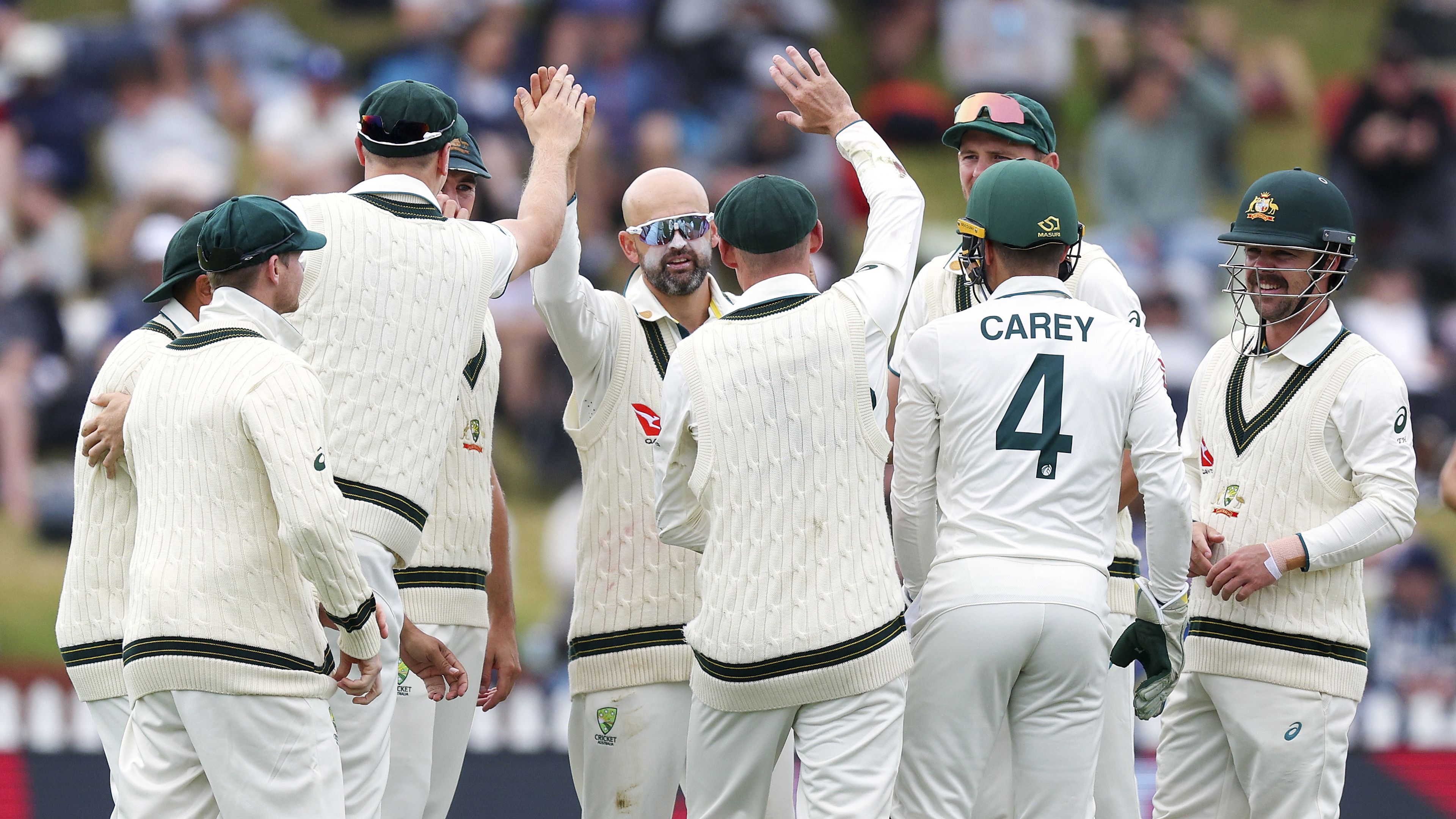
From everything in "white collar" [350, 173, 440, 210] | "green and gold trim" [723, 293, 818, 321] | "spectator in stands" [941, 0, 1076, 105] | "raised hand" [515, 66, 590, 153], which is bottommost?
"green and gold trim" [723, 293, 818, 321]

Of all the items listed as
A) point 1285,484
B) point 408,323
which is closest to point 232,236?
point 408,323

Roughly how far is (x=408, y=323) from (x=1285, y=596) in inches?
106

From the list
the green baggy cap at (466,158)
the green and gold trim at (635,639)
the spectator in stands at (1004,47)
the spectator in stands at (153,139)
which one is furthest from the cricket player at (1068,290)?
the spectator in stands at (153,139)

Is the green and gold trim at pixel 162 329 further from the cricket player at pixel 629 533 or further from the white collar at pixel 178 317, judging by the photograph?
the cricket player at pixel 629 533

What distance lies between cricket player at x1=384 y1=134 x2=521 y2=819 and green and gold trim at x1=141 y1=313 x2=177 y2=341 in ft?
2.86

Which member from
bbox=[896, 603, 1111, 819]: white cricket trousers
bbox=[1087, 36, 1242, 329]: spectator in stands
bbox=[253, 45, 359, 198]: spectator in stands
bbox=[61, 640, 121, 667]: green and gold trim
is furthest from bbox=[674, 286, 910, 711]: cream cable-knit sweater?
bbox=[1087, 36, 1242, 329]: spectator in stands

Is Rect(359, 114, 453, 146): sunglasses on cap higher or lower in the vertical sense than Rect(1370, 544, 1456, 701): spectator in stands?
higher

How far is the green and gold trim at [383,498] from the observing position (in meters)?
4.36

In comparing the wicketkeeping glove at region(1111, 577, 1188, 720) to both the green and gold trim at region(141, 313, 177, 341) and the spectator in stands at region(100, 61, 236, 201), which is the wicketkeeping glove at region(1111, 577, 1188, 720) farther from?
the spectator in stands at region(100, 61, 236, 201)

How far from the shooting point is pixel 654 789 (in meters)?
4.99

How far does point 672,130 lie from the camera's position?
37.5 ft

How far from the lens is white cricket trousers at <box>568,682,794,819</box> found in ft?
16.4

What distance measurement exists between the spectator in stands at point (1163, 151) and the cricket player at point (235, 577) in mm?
8467

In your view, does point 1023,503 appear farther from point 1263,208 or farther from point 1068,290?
point 1263,208
